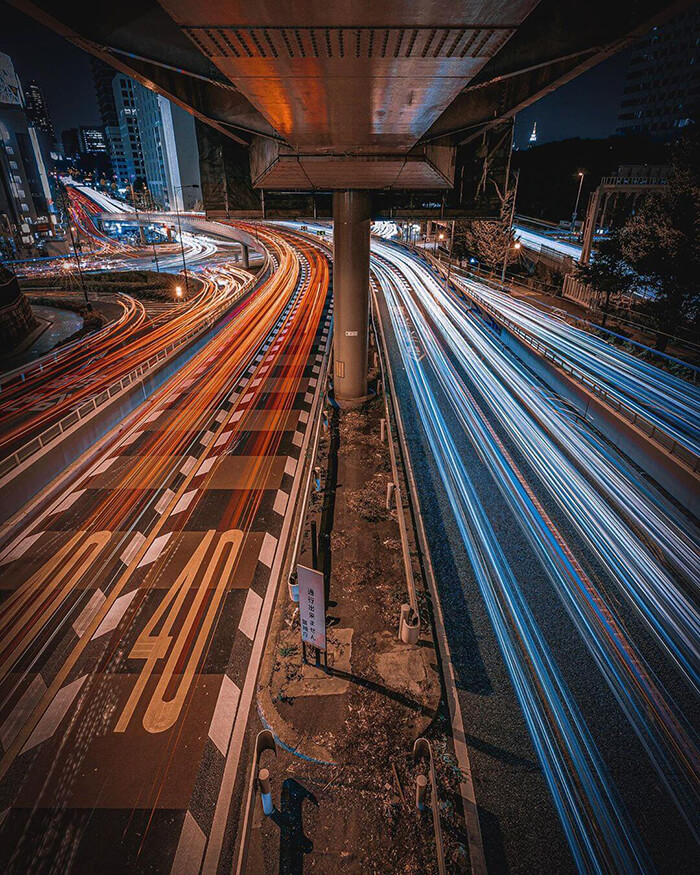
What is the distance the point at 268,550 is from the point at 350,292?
1153cm

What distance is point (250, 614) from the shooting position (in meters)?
9.41

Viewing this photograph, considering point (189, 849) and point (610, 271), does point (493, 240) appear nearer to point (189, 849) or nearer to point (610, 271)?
point (610, 271)

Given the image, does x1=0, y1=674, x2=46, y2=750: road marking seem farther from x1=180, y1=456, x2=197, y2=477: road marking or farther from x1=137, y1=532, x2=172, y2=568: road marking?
x1=180, y1=456, x2=197, y2=477: road marking

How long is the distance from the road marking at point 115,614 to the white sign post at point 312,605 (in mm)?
4566

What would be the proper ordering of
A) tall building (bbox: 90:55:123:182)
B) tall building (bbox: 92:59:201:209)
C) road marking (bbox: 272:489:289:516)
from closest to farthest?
road marking (bbox: 272:489:289:516) < tall building (bbox: 92:59:201:209) < tall building (bbox: 90:55:123:182)

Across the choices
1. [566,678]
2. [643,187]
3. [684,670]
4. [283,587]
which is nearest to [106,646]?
[283,587]

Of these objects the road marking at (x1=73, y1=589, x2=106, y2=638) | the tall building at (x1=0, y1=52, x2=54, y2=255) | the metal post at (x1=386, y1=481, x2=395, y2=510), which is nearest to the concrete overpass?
the metal post at (x1=386, y1=481, x2=395, y2=510)

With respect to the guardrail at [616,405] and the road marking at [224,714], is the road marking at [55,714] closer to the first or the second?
the road marking at [224,714]

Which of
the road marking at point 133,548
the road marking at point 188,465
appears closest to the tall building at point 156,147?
the road marking at point 188,465

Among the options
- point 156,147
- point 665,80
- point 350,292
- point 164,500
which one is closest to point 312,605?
point 164,500

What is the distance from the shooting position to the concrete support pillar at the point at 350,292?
16.9 metres

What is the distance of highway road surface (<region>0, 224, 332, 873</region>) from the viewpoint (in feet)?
20.1

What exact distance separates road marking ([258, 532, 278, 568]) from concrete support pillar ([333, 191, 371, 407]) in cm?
896

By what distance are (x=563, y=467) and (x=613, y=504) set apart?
2.18 m
